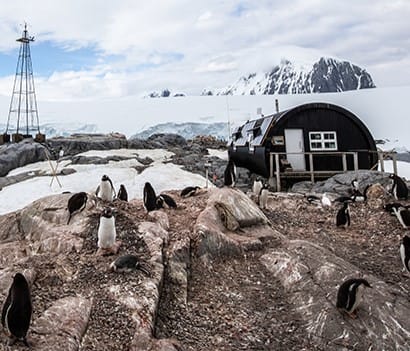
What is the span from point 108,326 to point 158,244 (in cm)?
253

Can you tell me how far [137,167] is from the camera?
24.3 metres

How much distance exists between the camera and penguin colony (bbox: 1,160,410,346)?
457 centimetres

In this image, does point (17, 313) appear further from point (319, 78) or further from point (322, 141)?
point (319, 78)

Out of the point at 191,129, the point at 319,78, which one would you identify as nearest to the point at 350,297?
the point at 191,129

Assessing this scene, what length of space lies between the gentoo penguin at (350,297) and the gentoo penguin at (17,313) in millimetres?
4402

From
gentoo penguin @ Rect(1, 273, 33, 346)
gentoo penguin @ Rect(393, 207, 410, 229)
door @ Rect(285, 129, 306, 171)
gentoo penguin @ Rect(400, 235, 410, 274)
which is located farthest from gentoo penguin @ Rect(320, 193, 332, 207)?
gentoo penguin @ Rect(1, 273, 33, 346)

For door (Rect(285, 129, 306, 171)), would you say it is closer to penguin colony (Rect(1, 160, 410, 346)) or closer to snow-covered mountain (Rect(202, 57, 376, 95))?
penguin colony (Rect(1, 160, 410, 346))

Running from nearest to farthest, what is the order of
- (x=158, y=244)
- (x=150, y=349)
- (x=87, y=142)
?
(x=150, y=349), (x=158, y=244), (x=87, y=142)

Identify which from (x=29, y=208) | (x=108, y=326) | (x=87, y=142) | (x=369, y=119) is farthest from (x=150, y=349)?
(x=369, y=119)

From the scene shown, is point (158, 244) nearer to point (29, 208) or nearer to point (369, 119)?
point (29, 208)

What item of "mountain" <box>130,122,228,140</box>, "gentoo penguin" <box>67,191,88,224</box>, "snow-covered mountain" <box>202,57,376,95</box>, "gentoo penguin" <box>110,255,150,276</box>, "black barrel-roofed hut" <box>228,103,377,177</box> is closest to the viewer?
"gentoo penguin" <box>110,255,150,276</box>

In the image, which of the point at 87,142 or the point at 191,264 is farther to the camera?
the point at 87,142

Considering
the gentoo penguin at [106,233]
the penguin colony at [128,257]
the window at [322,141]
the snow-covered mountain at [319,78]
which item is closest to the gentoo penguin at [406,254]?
the penguin colony at [128,257]

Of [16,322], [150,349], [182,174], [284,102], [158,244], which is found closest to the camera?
[16,322]
